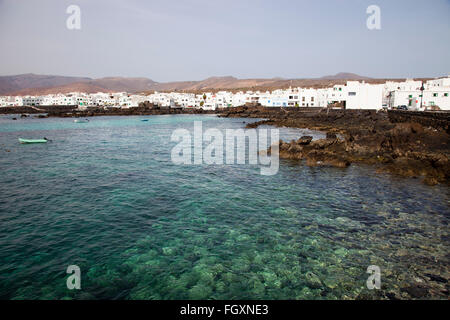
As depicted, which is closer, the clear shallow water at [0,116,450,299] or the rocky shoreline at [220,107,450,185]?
the clear shallow water at [0,116,450,299]

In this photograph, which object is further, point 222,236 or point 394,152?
point 394,152

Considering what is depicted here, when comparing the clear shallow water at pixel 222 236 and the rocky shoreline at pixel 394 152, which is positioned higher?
the rocky shoreline at pixel 394 152

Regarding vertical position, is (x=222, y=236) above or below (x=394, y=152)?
below

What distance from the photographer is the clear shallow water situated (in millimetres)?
8039

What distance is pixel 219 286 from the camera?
8.04 meters

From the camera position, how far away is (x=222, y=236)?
11102 millimetres

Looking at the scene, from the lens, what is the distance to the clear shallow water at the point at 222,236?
26.4ft

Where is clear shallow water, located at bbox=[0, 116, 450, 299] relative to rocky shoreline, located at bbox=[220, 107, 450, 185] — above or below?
below

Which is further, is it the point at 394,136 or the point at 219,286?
the point at 394,136

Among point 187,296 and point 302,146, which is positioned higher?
point 302,146

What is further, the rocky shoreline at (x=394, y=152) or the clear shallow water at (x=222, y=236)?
the rocky shoreline at (x=394, y=152)
